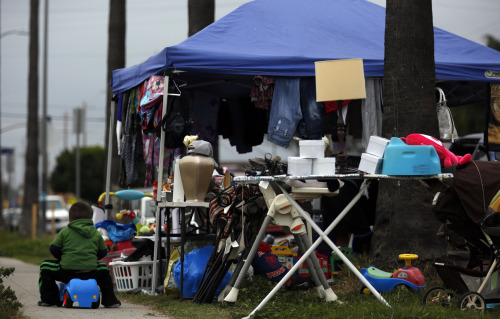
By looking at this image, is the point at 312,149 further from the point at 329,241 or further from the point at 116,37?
the point at 116,37

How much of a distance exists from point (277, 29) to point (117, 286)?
4264 millimetres

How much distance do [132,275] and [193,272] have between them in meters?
1.62

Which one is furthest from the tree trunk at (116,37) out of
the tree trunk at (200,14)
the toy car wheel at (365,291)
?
the toy car wheel at (365,291)

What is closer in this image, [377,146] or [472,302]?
[472,302]

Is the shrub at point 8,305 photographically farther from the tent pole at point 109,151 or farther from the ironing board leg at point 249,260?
the tent pole at point 109,151

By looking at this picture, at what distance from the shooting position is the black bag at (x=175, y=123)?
10500mm

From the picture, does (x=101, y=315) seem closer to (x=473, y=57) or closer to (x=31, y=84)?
(x=473, y=57)

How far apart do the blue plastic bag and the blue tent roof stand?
2.38m

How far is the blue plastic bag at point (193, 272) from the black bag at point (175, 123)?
1.80 metres

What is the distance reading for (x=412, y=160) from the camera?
735 cm

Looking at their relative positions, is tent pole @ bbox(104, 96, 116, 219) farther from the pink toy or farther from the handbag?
the pink toy

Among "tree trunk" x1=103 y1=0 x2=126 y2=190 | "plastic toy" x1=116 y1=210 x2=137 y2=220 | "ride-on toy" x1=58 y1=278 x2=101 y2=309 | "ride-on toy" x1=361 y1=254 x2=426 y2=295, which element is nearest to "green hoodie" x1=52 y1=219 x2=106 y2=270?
"ride-on toy" x1=58 y1=278 x2=101 y2=309

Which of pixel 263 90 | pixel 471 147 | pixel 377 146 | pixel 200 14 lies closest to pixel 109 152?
pixel 263 90

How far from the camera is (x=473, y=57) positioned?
1152 centimetres
